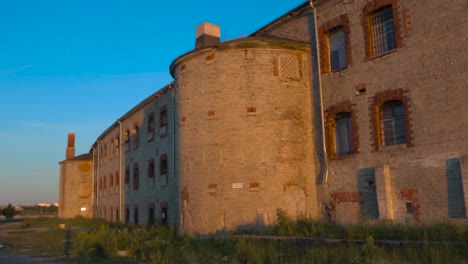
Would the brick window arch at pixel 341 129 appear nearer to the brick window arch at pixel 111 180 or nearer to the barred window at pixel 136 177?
the barred window at pixel 136 177

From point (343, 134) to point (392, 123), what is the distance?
1.88 metres

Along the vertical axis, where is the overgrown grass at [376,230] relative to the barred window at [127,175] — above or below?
below

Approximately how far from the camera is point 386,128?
13008 mm

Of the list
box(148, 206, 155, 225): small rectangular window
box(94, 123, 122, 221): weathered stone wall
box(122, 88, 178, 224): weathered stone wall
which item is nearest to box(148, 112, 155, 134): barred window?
box(122, 88, 178, 224): weathered stone wall

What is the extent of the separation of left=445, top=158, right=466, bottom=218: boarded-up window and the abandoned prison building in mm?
28

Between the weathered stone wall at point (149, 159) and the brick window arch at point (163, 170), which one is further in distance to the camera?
the brick window arch at point (163, 170)

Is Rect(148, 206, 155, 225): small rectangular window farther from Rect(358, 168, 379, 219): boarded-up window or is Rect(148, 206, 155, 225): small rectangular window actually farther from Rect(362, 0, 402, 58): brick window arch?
Rect(362, 0, 402, 58): brick window arch

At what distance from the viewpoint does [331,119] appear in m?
14.6

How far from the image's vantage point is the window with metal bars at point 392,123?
12.6 m

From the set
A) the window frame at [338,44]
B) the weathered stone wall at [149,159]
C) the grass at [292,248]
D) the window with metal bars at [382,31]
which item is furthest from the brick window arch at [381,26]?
the weathered stone wall at [149,159]

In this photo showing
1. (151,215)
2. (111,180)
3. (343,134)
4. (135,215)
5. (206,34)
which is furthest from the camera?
(111,180)

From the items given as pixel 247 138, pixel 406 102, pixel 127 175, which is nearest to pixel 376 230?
pixel 406 102

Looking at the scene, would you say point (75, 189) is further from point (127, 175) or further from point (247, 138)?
point (247, 138)

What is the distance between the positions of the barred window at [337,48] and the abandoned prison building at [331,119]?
0.04 meters
